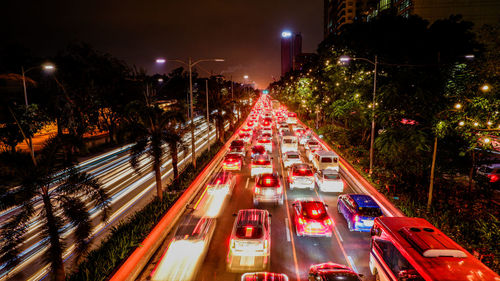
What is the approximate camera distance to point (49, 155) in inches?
318

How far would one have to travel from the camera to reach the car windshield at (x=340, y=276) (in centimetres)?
752

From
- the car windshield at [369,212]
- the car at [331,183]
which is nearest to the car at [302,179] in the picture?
the car at [331,183]

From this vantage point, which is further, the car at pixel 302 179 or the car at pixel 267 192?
the car at pixel 302 179

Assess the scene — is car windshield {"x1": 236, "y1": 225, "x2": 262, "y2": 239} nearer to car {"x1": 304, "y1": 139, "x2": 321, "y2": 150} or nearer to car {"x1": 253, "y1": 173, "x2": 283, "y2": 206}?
car {"x1": 253, "y1": 173, "x2": 283, "y2": 206}

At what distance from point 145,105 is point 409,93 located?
14960mm

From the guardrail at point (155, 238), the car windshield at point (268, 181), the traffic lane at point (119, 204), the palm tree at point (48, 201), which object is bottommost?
the traffic lane at point (119, 204)

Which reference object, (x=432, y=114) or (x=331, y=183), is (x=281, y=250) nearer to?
(x=331, y=183)

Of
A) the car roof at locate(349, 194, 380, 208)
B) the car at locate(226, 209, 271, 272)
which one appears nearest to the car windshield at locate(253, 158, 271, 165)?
the car roof at locate(349, 194, 380, 208)

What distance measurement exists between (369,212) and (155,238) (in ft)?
29.5

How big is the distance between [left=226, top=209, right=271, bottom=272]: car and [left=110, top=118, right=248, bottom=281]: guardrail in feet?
10.00

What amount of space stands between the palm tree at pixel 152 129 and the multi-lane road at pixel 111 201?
3.07ft

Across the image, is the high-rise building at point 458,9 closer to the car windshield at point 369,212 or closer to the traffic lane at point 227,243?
the traffic lane at point 227,243

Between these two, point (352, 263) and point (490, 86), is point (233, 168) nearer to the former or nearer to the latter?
point (352, 263)

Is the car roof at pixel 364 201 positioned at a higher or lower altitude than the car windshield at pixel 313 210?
higher
